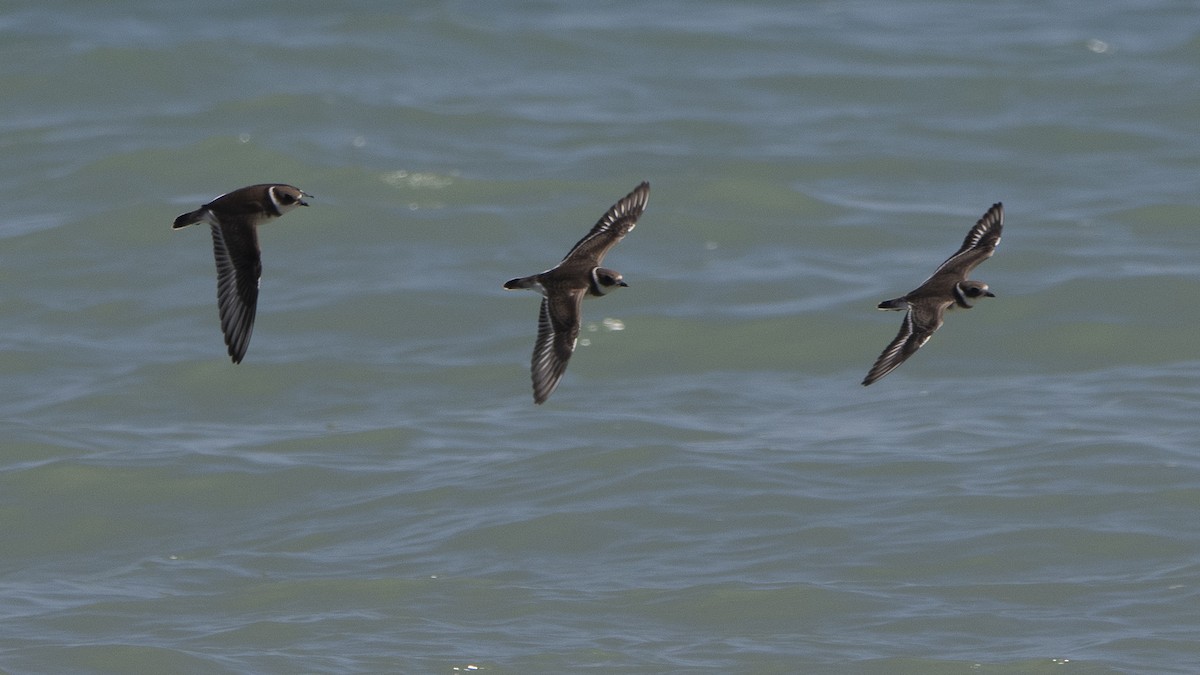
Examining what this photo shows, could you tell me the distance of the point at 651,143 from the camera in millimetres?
19125

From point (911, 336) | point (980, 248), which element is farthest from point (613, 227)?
point (980, 248)

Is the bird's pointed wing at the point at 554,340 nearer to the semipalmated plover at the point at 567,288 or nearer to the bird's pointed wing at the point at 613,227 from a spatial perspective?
the semipalmated plover at the point at 567,288

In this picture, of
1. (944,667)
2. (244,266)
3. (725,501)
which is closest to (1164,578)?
(944,667)

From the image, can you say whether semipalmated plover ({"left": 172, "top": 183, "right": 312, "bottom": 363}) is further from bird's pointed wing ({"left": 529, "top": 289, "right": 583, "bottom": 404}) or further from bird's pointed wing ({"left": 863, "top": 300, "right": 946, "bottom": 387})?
bird's pointed wing ({"left": 863, "top": 300, "right": 946, "bottom": 387})

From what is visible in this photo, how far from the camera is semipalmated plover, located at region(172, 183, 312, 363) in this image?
9156 mm

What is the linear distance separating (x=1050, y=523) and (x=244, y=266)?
513 cm

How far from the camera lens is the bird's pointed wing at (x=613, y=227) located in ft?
32.4

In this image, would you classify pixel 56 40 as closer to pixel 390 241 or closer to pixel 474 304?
pixel 390 241

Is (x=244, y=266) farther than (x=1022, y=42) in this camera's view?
No

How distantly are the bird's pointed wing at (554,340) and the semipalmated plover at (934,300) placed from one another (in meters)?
1.49

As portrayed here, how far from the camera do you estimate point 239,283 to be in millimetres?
9211

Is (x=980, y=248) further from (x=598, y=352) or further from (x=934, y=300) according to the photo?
(x=598, y=352)

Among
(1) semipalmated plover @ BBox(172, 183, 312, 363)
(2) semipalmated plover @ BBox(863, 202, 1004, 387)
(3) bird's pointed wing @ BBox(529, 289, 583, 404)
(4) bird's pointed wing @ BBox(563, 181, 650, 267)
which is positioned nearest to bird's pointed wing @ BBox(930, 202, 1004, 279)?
(2) semipalmated plover @ BBox(863, 202, 1004, 387)

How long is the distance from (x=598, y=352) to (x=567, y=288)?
478 centimetres
